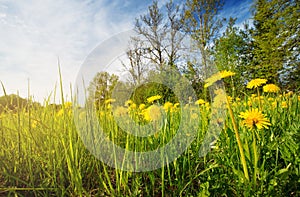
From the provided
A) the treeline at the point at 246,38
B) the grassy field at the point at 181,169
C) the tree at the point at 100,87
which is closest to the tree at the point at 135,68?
the tree at the point at 100,87

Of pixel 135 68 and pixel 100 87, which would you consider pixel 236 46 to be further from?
pixel 100 87

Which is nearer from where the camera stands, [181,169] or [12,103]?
[181,169]

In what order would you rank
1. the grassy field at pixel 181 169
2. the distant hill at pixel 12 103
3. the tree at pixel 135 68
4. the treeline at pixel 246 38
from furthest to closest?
the treeline at pixel 246 38, the tree at pixel 135 68, the distant hill at pixel 12 103, the grassy field at pixel 181 169

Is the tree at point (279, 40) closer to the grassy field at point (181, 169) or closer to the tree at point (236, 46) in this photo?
the tree at point (236, 46)

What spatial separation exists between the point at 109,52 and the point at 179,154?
0.93 metres

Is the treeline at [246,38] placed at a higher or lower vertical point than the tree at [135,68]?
higher

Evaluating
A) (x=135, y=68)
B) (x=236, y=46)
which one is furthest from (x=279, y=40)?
(x=135, y=68)

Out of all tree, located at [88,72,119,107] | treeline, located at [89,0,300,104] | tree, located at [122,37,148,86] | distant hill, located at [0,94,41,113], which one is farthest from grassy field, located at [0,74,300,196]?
treeline, located at [89,0,300,104]

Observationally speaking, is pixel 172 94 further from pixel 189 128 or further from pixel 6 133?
pixel 6 133

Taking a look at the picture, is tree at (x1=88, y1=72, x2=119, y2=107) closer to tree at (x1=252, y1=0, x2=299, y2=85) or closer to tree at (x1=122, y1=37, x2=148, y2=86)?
tree at (x1=122, y1=37, x2=148, y2=86)

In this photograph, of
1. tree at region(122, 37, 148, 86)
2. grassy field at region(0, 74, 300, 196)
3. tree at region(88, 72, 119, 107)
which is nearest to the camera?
grassy field at region(0, 74, 300, 196)

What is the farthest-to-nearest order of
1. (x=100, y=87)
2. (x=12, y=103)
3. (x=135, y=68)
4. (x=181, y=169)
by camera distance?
(x=135, y=68) → (x=100, y=87) → (x=12, y=103) → (x=181, y=169)

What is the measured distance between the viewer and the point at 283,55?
36.3ft

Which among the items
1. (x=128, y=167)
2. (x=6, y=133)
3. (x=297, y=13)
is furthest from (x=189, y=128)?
(x=297, y=13)
